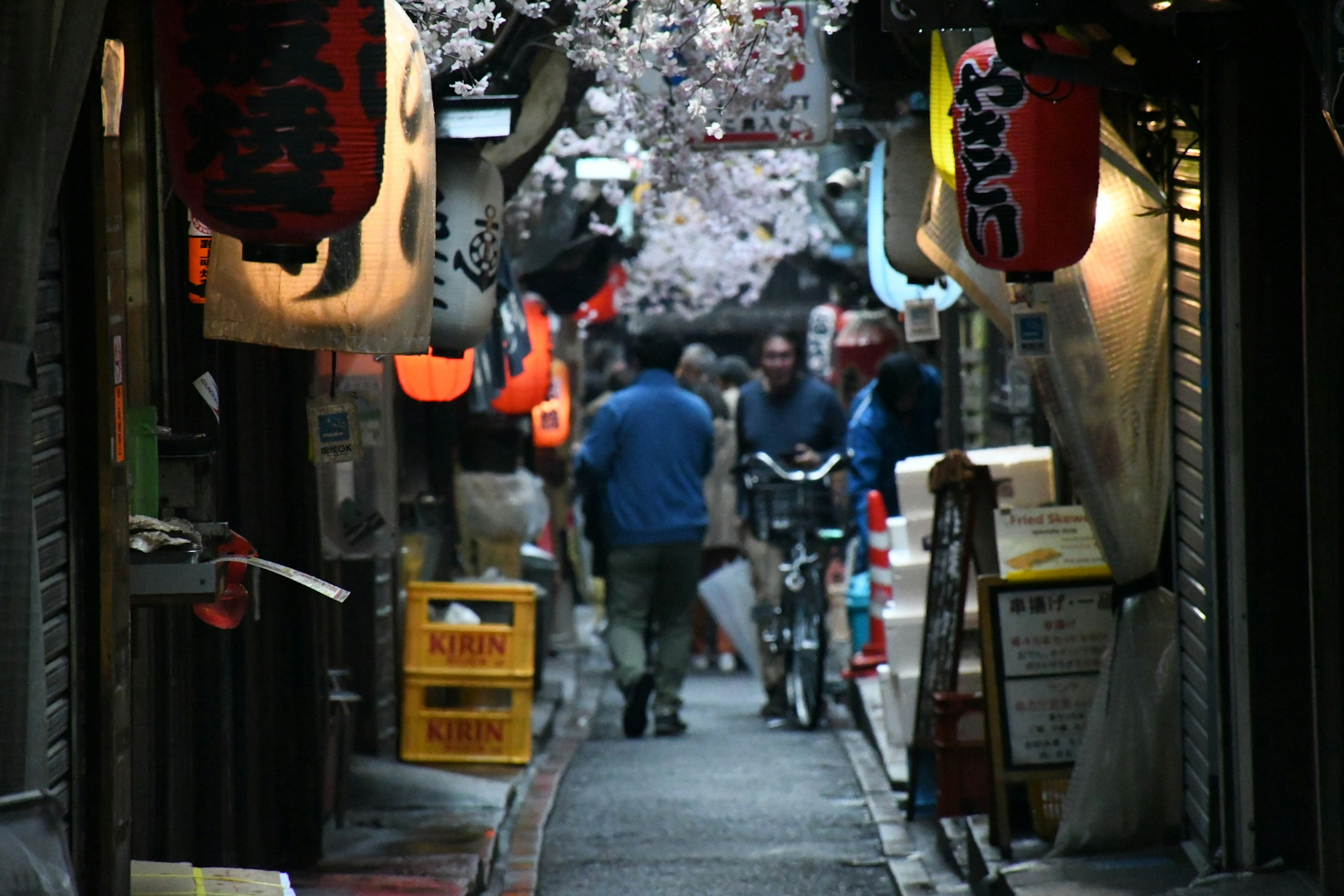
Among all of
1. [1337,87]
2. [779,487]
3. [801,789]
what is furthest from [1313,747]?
[779,487]

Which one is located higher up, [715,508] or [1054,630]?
[1054,630]

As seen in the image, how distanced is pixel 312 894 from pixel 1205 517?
385cm

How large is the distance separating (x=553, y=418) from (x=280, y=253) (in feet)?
44.2

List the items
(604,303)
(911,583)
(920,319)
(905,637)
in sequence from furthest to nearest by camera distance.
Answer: (604,303), (920,319), (911,583), (905,637)

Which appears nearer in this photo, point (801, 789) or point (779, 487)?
point (801, 789)

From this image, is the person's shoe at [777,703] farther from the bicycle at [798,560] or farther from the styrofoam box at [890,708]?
the styrofoam box at [890,708]

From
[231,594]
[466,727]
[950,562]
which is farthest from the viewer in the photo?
[466,727]

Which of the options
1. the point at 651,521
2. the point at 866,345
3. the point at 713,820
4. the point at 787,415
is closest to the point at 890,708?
the point at 713,820

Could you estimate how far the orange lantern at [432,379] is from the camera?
35.7 ft

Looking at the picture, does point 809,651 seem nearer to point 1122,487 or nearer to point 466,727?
point 466,727

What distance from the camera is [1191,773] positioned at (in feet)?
23.8

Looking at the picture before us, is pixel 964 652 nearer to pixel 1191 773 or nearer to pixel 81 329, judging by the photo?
pixel 1191 773

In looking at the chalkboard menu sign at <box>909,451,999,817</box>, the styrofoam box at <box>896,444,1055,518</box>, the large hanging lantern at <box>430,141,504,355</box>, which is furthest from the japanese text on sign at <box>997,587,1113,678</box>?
the large hanging lantern at <box>430,141,504,355</box>

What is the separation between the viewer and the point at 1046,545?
8.13 m
